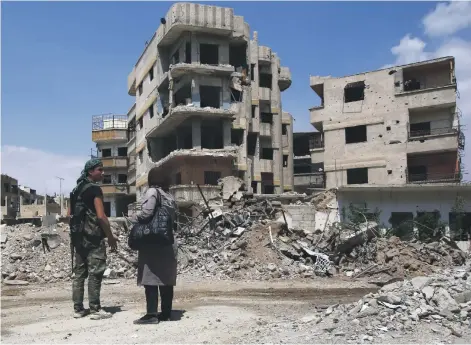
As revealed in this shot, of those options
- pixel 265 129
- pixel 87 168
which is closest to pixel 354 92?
pixel 265 129

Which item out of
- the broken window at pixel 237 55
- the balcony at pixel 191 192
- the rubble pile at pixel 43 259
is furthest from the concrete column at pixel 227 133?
the rubble pile at pixel 43 259

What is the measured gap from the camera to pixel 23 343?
5348mm

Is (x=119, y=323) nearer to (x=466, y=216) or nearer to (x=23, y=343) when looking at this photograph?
(x=23, y=343)

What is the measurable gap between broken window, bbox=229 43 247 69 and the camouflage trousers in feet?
117

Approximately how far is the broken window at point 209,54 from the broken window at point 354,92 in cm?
1057

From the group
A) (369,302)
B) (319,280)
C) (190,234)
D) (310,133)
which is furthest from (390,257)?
(310,133)

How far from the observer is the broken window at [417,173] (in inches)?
1499

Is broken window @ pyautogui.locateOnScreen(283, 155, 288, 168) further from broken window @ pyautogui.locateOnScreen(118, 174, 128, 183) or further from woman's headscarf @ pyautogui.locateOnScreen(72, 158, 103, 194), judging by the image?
woman's headscarf @ pyautogui.locateOnScreen(72, 158, 103, 194)

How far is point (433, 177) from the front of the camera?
124ft

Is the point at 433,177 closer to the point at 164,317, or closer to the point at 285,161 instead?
the point at 285,161

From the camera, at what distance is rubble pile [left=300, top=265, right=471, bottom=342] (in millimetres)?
5195

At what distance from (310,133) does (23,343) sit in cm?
5282

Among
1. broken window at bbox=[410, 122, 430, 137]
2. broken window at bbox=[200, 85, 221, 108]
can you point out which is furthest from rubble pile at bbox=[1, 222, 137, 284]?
broken window at bbox=[410, 122, 430, 137]

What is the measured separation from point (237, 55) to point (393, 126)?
13404 millimetres
